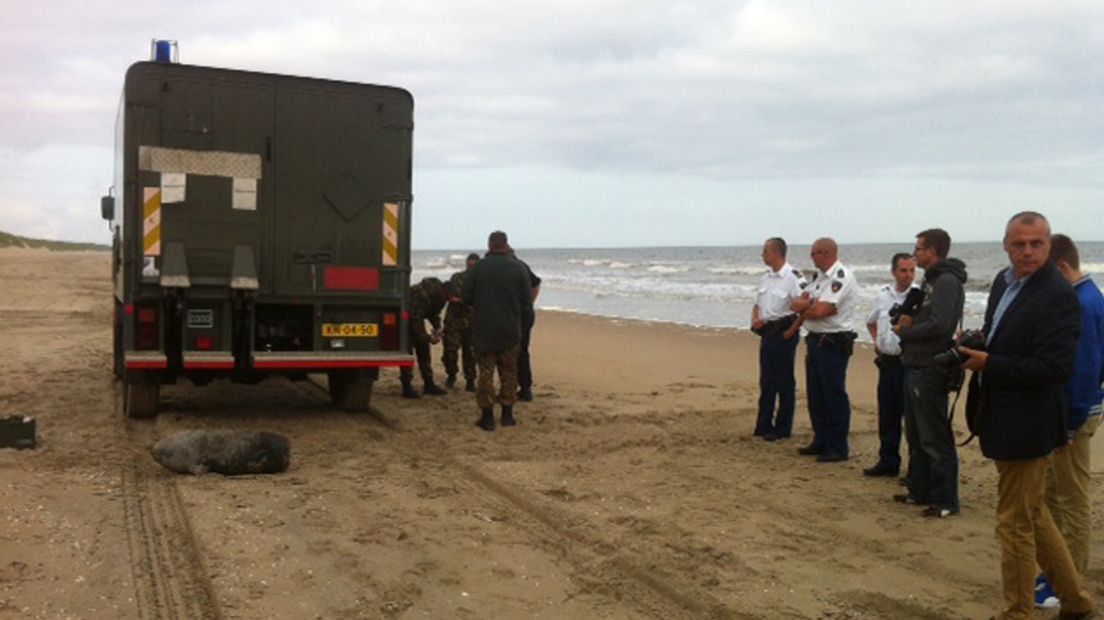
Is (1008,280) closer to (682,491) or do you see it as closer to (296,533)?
(682,491)

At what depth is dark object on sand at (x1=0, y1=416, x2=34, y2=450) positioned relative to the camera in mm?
7539

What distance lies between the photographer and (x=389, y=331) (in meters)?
9.10

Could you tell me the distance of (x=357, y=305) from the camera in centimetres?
898

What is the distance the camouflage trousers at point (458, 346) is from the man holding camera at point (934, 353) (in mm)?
5673

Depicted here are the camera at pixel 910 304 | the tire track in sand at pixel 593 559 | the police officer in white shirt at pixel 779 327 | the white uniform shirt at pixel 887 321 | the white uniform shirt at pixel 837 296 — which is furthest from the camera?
the police officer in white shirt at pixel 779 327

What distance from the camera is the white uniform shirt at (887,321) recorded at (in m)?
7.06

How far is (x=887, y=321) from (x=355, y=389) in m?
5.10

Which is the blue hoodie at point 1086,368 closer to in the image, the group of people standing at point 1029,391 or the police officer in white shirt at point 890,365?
the group of people standing at point 1029,391

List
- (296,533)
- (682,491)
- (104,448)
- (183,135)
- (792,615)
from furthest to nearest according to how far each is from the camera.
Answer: (183,135) → (104,448) → (682,491) → (296,533) → (792,615)

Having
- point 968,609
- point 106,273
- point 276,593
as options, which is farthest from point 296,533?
point 106,273

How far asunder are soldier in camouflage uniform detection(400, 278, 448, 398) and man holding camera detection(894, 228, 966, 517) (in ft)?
19.0

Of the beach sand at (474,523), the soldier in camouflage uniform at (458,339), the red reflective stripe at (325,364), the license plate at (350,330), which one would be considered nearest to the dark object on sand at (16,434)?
the beach sand at (474,523)

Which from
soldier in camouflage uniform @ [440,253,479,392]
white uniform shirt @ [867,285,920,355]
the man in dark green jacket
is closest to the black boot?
the man in dark green jacket

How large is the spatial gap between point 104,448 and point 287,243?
2235mm
